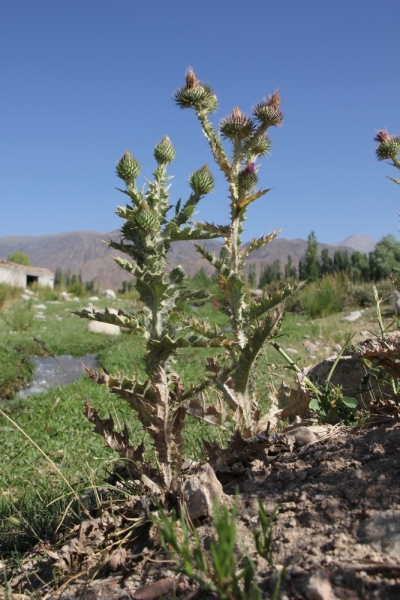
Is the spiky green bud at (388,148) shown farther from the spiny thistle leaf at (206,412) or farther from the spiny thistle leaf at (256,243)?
the spiny thistle leaf at (206,412)

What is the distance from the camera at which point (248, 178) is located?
2365 millimetres

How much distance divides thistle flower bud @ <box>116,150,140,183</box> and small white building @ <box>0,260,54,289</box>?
21588 millimetres

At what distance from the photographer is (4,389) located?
19.2 ft

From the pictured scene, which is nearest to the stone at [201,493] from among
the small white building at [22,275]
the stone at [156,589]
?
the stone at [156,589]

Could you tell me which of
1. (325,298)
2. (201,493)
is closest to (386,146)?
(201,493)

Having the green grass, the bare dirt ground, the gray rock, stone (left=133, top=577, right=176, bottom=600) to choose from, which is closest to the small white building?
the green grass

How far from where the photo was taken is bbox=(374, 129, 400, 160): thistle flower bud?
314 centimetres

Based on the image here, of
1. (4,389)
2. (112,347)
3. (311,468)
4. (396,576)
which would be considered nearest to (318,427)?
(311,468)

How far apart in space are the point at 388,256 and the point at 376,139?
14828mm

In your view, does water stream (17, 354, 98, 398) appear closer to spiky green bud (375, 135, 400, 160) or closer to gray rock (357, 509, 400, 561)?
spiky green bud (375, 135, 400, 160)

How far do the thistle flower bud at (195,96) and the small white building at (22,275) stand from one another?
21.1 metres

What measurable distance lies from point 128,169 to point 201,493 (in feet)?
4.08

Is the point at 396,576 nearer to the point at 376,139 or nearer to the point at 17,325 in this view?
the point at 376,139

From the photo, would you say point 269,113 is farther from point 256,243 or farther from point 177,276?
point 177,276
